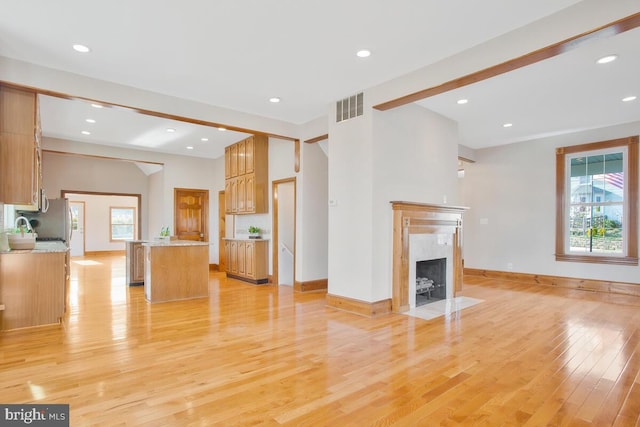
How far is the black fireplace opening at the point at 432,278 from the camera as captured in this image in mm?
5386

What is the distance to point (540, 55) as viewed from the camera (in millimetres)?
3002

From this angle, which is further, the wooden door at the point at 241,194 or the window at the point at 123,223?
the window at the point at 123,223

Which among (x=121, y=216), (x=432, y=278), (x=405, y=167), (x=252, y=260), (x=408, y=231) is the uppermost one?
(x=405, y=167)

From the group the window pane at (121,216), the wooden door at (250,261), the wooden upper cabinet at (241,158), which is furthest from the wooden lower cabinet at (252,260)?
the window pane at (121,216)

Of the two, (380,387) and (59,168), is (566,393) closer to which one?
(380,387)

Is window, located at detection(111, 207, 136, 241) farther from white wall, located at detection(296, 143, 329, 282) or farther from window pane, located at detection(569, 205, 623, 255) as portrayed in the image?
window pane, located at detection(569, 205, 623, 255)

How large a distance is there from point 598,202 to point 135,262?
8.72m

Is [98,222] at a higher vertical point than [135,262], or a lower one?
higher

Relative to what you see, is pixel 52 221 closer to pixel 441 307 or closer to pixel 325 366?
pixel 325 366

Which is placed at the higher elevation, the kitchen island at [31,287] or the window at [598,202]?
the window at [598,202]

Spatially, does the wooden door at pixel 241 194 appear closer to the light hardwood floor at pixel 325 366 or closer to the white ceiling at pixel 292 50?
the white ceiling at pixel 292 50

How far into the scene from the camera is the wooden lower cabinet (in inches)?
268

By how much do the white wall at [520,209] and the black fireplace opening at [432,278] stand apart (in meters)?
2.82

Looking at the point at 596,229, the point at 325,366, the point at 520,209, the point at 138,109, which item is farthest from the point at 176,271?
the point at 596,229
